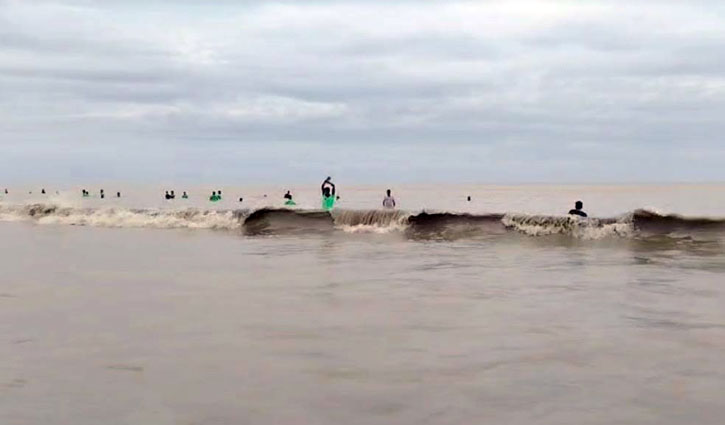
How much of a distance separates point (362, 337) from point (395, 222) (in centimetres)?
2025

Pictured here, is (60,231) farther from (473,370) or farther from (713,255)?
(473,370)

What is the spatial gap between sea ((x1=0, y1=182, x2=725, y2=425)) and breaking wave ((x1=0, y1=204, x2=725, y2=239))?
5.08 metres

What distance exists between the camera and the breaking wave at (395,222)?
2445 centimetres

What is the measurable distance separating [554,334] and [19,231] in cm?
2554

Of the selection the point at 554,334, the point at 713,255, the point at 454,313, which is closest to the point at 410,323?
the point at 454,313

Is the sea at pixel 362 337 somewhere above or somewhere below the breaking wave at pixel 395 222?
below

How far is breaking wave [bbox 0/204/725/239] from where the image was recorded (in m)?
24.5

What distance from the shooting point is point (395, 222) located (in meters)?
28.9

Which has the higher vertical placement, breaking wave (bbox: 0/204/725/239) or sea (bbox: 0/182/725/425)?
breaking wave (bbox: 0/204/725/239)

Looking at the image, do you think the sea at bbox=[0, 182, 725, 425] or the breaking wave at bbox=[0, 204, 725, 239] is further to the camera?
the breaking wave at bbox=[0, 204, 725, 239]

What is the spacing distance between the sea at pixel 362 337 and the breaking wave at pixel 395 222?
508 centimetres

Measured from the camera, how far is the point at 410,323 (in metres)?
9.56

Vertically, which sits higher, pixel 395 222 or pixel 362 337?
pixel 395 222

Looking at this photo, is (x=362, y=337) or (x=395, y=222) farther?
(x=395, y=222)
